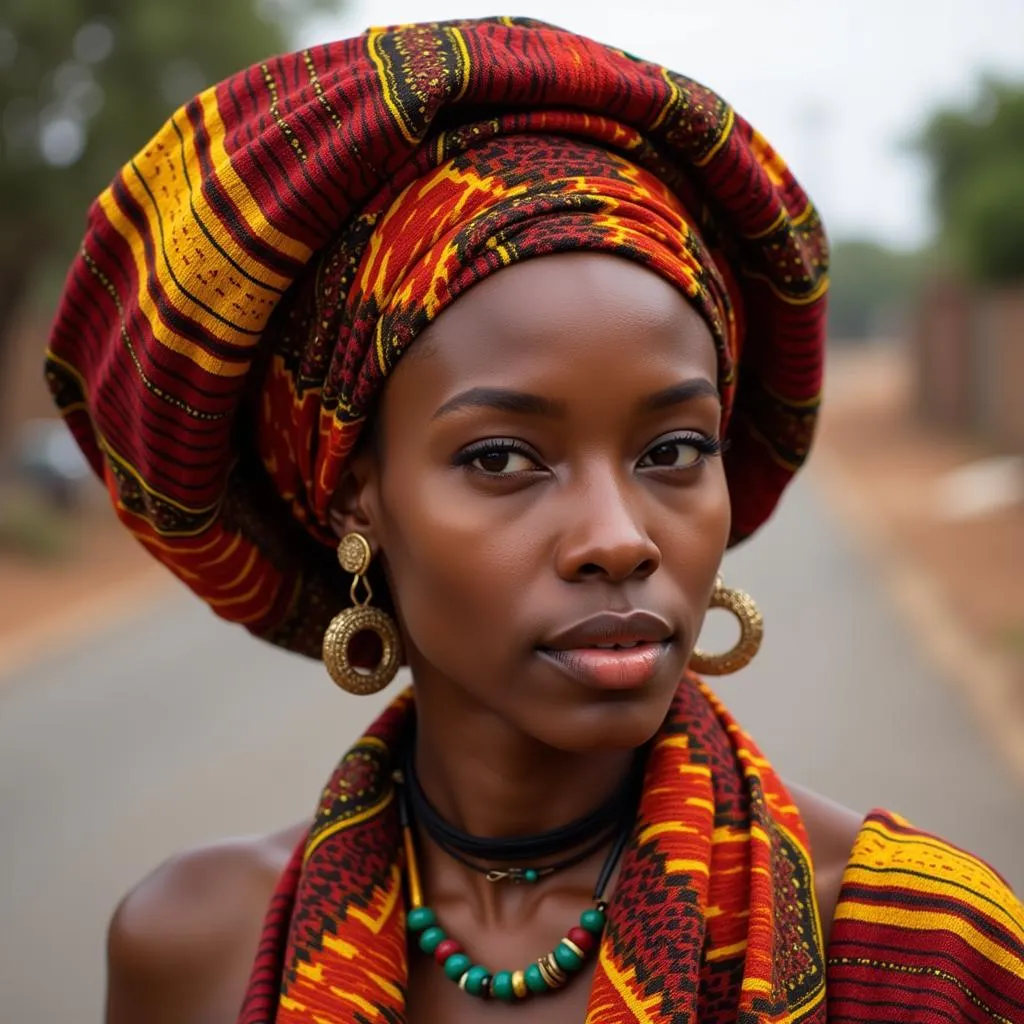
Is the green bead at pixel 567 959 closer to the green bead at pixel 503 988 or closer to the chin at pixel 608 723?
the green bead at pixel 503 988

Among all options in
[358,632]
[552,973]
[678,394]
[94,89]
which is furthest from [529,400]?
[94,89]

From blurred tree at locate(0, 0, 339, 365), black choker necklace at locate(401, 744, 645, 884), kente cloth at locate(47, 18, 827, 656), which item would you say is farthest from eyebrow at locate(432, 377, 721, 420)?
blurred tree at locate(0, 0, 339, 365)

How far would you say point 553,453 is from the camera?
1.70 metres

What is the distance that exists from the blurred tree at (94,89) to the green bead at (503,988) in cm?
1519

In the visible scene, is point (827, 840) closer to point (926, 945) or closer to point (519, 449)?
point (926, 945)

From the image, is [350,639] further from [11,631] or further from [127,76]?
[127,76]

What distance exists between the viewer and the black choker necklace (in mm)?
1930

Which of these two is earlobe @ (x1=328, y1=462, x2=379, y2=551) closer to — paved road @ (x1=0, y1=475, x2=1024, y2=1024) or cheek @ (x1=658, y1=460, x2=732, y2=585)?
cheek @ (x1=658, y1=460, x2=732, y2=585)

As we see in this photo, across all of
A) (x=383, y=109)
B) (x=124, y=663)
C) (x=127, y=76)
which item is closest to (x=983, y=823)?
(x=383, y=109)

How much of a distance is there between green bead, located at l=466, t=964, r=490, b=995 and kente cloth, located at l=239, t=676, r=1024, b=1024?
0.04 m

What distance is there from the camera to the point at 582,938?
1.85m

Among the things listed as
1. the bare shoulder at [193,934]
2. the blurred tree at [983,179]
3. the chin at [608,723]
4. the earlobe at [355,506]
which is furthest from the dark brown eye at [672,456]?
the blurred tree at [983,179]

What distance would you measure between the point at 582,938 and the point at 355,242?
966mm

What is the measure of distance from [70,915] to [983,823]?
3.91m
